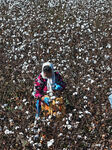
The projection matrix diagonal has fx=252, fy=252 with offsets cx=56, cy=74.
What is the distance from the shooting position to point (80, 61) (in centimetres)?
839

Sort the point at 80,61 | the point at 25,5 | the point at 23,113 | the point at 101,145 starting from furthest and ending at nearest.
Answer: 1. the point at 25,5
2. the point at 80,61
3. the point at 23,113
4. the point at 101,145

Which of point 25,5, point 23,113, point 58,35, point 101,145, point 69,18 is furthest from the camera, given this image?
point 25,5

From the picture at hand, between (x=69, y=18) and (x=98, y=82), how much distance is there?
542 centimetres

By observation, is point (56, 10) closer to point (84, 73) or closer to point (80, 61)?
point (80, 61)

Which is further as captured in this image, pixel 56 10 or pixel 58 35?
pixel 56 10

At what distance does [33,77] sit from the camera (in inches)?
307

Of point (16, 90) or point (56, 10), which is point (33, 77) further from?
point (56, 10)

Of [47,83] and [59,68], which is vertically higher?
[59,68]

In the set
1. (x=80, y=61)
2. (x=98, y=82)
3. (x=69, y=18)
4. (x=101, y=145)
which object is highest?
(x=69, y=18)

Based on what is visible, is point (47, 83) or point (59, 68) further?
point (59, 68)

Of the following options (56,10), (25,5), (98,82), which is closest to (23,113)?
(98,82)

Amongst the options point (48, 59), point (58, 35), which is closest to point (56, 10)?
point (58, 35)

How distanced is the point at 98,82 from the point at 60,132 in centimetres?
238

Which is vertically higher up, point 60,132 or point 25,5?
point 25,5
